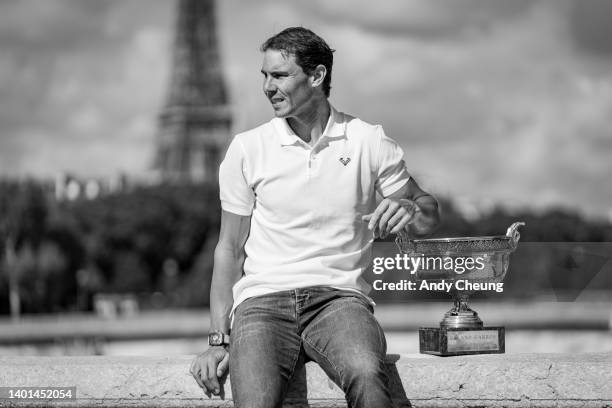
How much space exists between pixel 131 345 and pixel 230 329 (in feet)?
118

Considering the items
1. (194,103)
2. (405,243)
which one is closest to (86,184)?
(194,103)

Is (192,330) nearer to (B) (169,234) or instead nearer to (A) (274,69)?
(B) (169,234)

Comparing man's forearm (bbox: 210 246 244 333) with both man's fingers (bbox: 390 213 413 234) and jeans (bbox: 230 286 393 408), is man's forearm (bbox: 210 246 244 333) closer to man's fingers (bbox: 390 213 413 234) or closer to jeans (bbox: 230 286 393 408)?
jeans (bbox: 230 286 393 408)

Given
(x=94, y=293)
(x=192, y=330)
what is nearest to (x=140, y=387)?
(x=192, y=330)

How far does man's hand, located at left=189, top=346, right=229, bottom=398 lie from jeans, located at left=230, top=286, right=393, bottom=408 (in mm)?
201

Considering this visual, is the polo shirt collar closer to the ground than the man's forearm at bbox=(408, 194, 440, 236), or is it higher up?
higher up

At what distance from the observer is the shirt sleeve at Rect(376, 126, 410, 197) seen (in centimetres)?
504

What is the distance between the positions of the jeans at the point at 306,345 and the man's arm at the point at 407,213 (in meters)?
0.39

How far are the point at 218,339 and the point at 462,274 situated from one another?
1.30 meters

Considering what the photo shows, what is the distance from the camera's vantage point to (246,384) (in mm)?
4555

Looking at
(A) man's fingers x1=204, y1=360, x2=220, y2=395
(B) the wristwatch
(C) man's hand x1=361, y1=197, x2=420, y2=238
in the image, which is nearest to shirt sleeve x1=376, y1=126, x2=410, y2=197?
(C) man's hand x1=361, y1=197, x2=420, y2=238

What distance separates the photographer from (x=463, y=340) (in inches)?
208

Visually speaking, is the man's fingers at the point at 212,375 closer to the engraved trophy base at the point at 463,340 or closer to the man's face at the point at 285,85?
the engraved trophy base at the point at 463,340

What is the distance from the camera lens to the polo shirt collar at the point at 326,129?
199 inches
